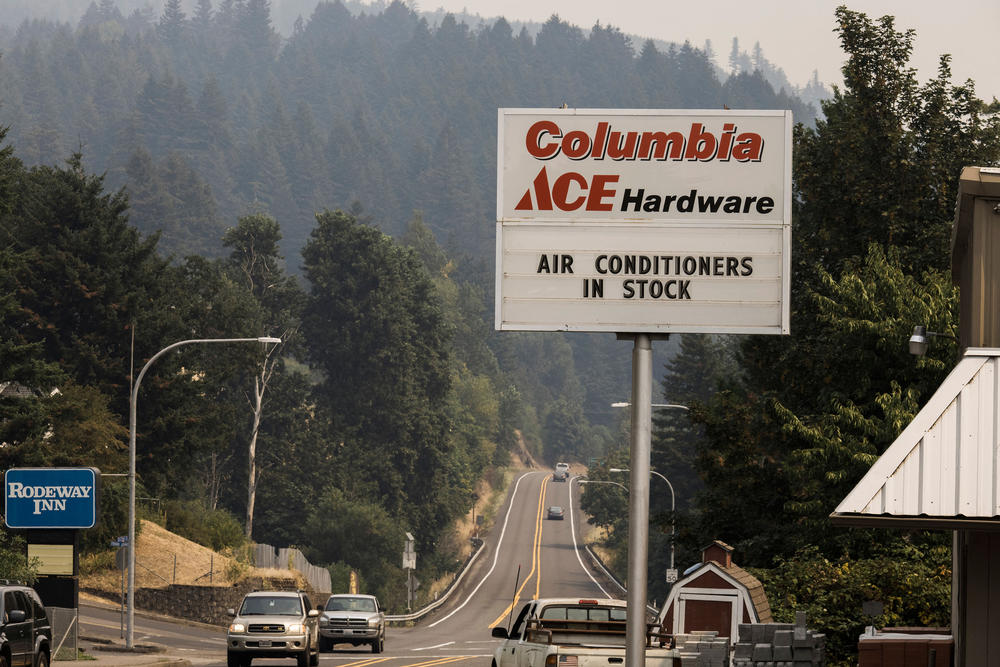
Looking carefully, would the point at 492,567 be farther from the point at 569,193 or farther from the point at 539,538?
the point at 569,193

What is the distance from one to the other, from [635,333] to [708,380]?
103 m

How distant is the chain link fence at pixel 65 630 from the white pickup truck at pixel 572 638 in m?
15.5

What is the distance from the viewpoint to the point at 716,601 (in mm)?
28828

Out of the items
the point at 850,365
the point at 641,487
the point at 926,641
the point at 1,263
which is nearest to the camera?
the point at 641,487

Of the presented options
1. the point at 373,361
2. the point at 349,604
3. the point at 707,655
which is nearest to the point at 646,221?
the point at 707,655

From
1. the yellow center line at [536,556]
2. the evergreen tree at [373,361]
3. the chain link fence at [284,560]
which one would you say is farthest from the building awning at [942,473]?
the evergreen tree at [373,361]

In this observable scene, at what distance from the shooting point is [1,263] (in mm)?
58344

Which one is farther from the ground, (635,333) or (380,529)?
(635,333)

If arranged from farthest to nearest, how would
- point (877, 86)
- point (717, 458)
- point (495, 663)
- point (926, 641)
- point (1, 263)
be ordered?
1. point (1, 263)
2. point (877, 86)
3. point (717, 458)
4. point (495, 663)
5. point (926, 641)

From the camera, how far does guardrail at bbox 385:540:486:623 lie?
81312mm

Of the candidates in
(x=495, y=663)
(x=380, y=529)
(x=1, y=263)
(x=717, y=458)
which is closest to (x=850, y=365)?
(x=717, y=458)

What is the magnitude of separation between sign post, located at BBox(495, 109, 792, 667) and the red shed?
18578mm

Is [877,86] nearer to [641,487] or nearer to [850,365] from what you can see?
[850,365]

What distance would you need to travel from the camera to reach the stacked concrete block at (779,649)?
21719 millimetres
